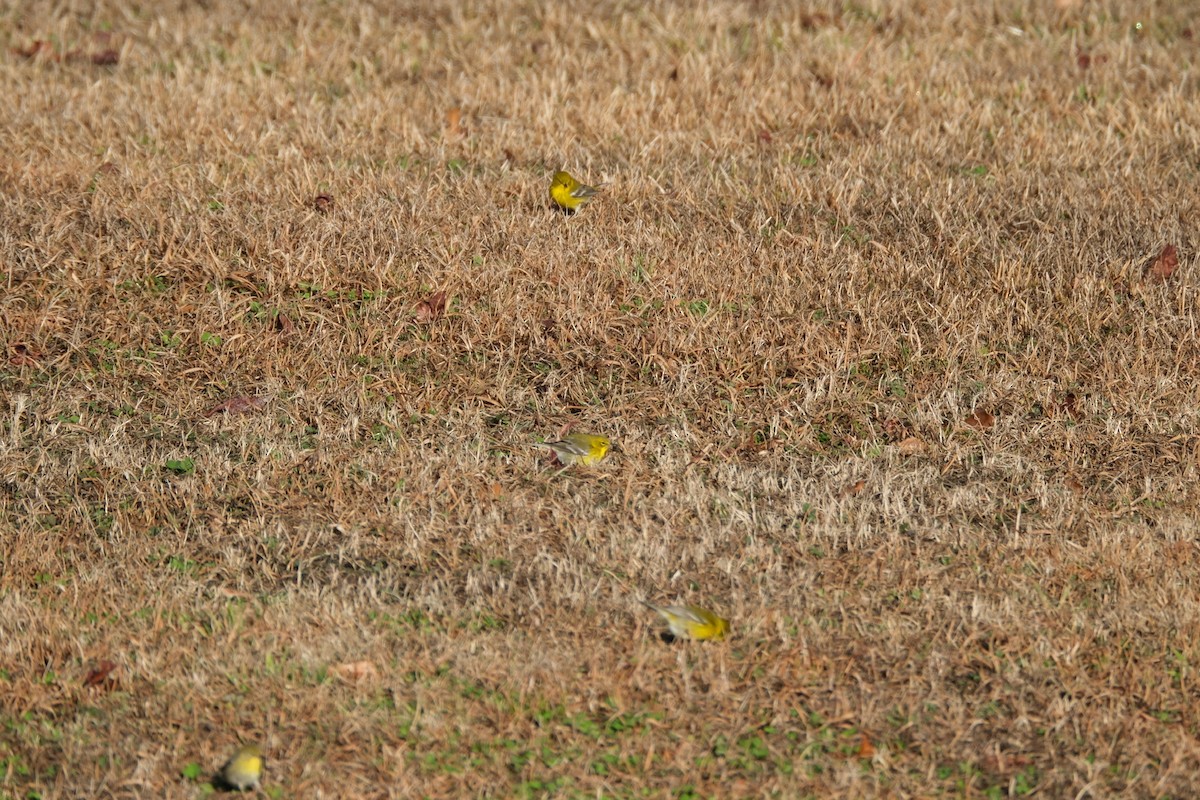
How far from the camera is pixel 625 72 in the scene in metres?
7.18

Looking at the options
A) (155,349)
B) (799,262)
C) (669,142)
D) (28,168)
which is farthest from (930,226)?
(28,168)

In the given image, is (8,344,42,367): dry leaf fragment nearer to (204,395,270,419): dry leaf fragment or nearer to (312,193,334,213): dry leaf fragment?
(204,395,270,419): dry leaf fragment

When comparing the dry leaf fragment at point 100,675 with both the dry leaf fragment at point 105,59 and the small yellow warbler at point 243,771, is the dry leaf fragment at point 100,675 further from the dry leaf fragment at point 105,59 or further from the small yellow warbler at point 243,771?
the dry leaf fragment at point 105,59

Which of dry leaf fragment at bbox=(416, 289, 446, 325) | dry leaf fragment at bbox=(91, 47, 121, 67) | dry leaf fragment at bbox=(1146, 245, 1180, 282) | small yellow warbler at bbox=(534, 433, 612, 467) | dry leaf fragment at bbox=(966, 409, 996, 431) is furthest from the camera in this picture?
dry leaf fragment at bbox=(91, 47, 121, 67)

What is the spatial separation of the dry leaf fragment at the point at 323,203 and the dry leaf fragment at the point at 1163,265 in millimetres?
3315

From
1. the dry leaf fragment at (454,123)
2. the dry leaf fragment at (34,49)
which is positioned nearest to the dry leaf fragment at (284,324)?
the dry leaf fragment at (454,123)

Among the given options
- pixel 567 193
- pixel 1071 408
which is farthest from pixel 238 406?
pixel 1071 408

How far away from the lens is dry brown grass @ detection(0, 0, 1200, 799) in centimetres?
345

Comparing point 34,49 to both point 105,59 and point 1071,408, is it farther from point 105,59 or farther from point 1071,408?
point 1071,408

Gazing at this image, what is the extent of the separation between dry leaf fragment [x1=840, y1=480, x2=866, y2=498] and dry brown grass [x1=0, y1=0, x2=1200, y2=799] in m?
0.01

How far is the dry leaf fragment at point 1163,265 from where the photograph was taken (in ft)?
17.4

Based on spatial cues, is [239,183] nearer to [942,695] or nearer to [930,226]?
[930,226]

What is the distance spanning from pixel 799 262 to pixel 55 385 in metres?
2.84

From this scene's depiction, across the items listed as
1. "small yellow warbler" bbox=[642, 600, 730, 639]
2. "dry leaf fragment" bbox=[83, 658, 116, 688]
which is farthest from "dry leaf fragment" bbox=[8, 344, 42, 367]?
"small yellow warbler" bbox=[642, 600, 730, 639]
